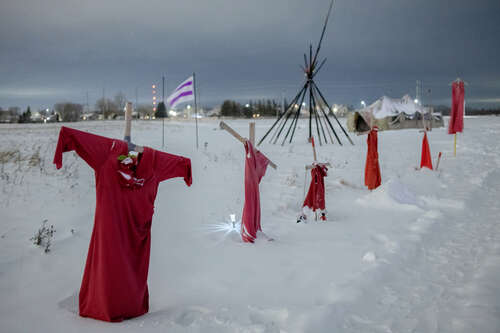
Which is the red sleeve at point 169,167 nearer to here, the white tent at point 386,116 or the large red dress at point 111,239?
the large red dress at point 111,239

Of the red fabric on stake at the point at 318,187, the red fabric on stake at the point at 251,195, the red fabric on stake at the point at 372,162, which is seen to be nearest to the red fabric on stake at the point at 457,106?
the red fabric on stake at the point at 372,162

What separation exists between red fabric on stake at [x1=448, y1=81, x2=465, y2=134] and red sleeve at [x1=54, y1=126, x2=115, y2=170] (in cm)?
1114

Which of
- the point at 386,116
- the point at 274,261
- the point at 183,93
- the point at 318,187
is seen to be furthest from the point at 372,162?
the point at 386,116

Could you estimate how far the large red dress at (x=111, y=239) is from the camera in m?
2.43

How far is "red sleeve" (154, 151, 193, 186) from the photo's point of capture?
9.16 ft

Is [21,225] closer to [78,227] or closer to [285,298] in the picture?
[78,227]

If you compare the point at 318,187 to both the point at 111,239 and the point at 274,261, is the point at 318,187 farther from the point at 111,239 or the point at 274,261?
the point at 111,239

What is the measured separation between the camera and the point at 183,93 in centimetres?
951

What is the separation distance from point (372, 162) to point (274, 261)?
4503 mm

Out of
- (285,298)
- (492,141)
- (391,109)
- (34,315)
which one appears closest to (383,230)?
(285,298)

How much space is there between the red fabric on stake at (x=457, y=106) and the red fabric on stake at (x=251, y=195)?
914 centimetres

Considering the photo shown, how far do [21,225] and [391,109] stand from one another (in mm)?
23599

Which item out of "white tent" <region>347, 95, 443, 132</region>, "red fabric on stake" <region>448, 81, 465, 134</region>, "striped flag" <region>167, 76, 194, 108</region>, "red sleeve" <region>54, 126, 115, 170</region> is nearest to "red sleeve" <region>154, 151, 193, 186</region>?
"red sleeve" <region>54, 126, 115, 170</region>

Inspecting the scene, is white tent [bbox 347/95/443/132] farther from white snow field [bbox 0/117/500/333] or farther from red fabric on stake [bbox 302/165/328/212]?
red fabric on stake [bbox 302/165/328/212]
